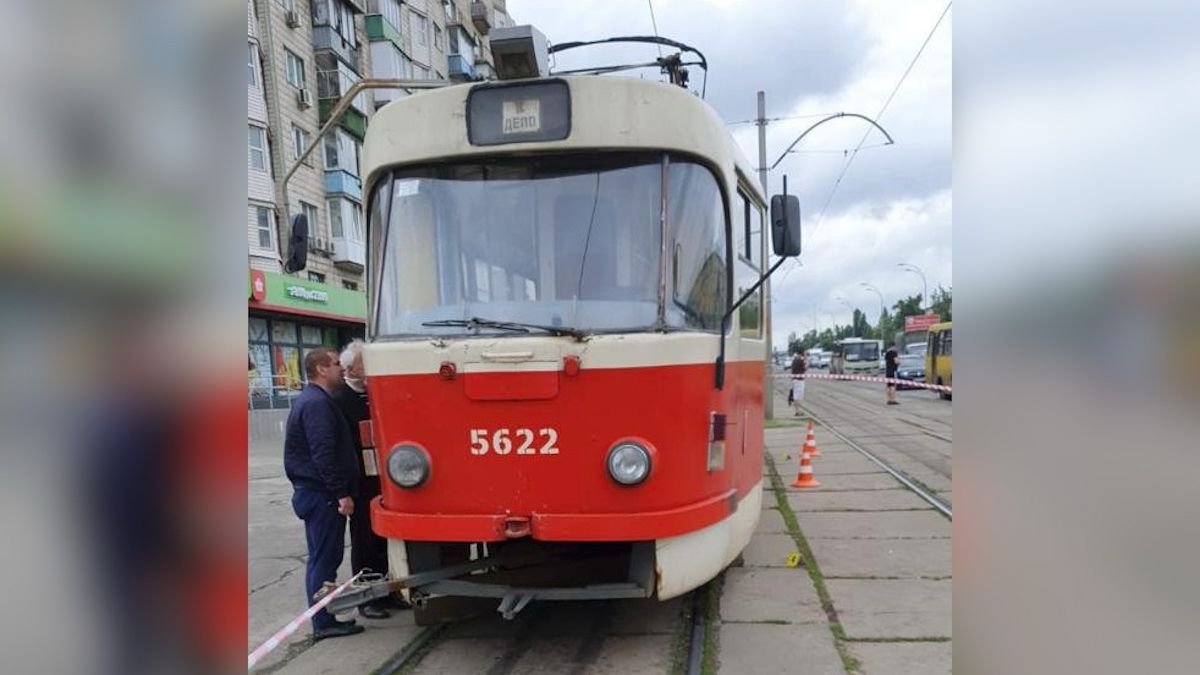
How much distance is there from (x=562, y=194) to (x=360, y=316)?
28.5 meters

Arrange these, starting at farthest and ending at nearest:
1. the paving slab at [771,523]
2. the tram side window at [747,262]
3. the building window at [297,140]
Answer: the building window at [297,140] < the paving slab at [771,523] < the tram side window at [747,262]

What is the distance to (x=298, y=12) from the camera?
3102 cm

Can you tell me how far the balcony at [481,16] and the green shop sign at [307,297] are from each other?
24170mm

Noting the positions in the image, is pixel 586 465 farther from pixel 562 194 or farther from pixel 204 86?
pixel 204 86

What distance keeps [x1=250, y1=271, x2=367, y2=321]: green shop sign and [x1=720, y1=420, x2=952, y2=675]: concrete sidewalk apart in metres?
17.3

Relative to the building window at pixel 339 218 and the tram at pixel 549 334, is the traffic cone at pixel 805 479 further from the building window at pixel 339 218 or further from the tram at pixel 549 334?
the building window at pixel 339 218

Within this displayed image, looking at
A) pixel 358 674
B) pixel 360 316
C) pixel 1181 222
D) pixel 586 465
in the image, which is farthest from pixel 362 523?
pixel 360 316

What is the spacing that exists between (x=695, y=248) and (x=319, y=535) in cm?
305

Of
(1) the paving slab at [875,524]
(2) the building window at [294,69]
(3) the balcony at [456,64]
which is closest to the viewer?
(1) the paving slab at [875,524]

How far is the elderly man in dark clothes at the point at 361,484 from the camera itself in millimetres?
5598

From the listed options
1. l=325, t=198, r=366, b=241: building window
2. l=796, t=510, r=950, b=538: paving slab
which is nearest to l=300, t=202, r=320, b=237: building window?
l=325, t=198, r=366, b=241: building window

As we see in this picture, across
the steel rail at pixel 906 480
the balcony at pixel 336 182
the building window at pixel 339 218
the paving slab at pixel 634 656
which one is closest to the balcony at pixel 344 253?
the building window at pixel 339 218

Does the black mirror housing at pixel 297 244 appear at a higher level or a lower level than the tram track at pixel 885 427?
higher

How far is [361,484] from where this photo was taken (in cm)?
578
